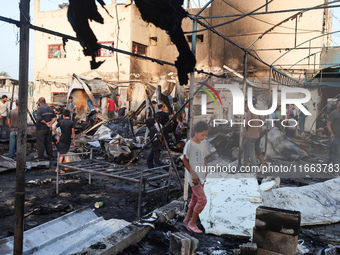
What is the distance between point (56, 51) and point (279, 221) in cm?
2177

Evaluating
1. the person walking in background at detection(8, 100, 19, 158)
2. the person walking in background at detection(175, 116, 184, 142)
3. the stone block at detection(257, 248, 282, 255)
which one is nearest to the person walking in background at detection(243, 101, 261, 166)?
the person walking in background at detection(175, 116, 184, 142)

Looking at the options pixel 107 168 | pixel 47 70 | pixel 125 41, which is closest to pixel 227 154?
pixel 107 168

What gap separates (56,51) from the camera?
21891 millimetres

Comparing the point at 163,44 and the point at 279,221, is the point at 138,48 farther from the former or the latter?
the point at 279,221

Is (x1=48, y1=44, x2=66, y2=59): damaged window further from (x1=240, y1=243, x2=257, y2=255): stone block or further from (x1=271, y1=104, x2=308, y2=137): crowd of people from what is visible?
(x1=240, y1=243, x2=257, y2=255): stone block

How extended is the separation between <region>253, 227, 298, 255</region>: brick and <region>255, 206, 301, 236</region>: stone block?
0.05m

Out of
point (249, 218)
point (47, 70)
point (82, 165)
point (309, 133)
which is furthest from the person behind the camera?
point (47, 70)

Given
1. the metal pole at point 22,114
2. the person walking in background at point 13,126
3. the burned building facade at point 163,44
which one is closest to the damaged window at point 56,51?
the burned building facade at point 163,44

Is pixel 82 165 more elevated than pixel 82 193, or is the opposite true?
pixel 82 165

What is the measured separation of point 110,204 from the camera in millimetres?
6164

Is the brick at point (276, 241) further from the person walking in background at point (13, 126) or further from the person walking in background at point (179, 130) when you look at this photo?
the person walking in background at point (179, 130)

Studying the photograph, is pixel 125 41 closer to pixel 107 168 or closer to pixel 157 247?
pixel 107 168

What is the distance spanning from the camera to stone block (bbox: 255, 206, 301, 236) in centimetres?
350

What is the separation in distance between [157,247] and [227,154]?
7316mm
